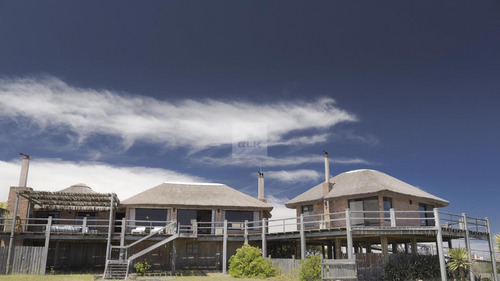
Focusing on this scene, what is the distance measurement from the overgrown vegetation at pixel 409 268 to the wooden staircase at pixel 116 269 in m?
14.7

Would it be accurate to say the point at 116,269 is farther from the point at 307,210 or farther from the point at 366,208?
the point at 366,208

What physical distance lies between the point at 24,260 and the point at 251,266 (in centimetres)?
1361

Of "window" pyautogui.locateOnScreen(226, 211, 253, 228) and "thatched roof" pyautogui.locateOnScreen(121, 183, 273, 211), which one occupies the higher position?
"thatched roof" pyautogui.locateOnScreen(121, 183, 273, 211)

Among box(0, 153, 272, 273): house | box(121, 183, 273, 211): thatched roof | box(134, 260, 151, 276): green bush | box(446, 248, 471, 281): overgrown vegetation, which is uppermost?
box(121, 183, 273, 211): thatched roof

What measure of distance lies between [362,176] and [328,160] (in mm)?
2727

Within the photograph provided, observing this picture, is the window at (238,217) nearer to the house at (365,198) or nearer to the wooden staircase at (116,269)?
the house at (365,198)

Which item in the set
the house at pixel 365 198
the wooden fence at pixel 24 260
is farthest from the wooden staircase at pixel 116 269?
the house at pixel 365 198

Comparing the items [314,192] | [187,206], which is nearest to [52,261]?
[187,206]

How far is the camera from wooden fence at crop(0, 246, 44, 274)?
25047 mm

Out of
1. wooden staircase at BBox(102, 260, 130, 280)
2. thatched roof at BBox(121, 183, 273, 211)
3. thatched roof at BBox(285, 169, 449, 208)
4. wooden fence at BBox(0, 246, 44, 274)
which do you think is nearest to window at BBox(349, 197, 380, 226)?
thatched roof at BBox(285, 169, 449, 208)

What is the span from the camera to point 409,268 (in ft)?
78.3

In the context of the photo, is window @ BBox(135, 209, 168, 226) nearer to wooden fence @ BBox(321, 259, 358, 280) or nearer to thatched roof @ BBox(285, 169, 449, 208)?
thatched roof @ BBox(285, 169, 449, 208)

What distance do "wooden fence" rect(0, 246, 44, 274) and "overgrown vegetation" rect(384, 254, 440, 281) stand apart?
66.8ft

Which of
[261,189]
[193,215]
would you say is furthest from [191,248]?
[261,189]
